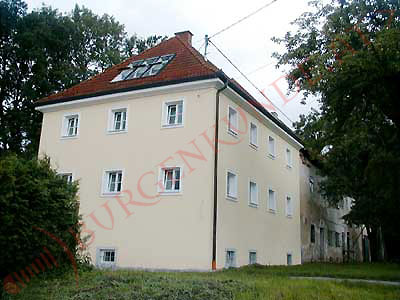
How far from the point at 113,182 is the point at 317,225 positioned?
761 inches

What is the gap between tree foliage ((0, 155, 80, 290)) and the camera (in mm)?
9320

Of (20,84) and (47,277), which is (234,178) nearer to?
(47,277)

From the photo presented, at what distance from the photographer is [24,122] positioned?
96.3 feet

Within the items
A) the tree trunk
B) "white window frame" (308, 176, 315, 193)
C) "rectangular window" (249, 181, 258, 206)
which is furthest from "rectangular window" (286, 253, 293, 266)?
the tree trunk

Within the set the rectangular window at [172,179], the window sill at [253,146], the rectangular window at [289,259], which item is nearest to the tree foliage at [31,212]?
the rectangular window at [172,179]

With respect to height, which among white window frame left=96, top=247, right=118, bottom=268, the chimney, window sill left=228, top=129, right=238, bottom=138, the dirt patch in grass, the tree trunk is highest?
the chimney

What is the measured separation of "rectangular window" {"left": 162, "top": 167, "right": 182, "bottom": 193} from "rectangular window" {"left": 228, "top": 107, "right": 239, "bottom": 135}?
2996mm

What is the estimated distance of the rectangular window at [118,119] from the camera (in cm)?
2017

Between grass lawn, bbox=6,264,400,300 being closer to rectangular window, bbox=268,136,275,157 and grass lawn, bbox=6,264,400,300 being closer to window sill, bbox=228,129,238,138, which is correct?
window sill, bbox=228,129,238,138

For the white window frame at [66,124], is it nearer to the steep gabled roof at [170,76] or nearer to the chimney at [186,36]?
the steep gabled roof at [170,76]

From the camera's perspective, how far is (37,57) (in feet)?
93.7

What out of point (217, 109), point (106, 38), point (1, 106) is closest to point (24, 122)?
point (1, 106)

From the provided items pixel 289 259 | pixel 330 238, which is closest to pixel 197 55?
pixel 289 259

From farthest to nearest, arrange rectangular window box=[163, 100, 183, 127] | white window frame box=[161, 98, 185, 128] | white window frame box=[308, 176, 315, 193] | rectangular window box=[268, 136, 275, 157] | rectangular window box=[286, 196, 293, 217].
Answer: white window frame box=[308, 176, 315, 193] < rectangular window box=[286, 196, 293, 217] < rectangular window box=[268, 136, 275, 157] < rectangular window box=[163, 100, 183, 127] < white window frame box=[161, 98, 185, 128]
